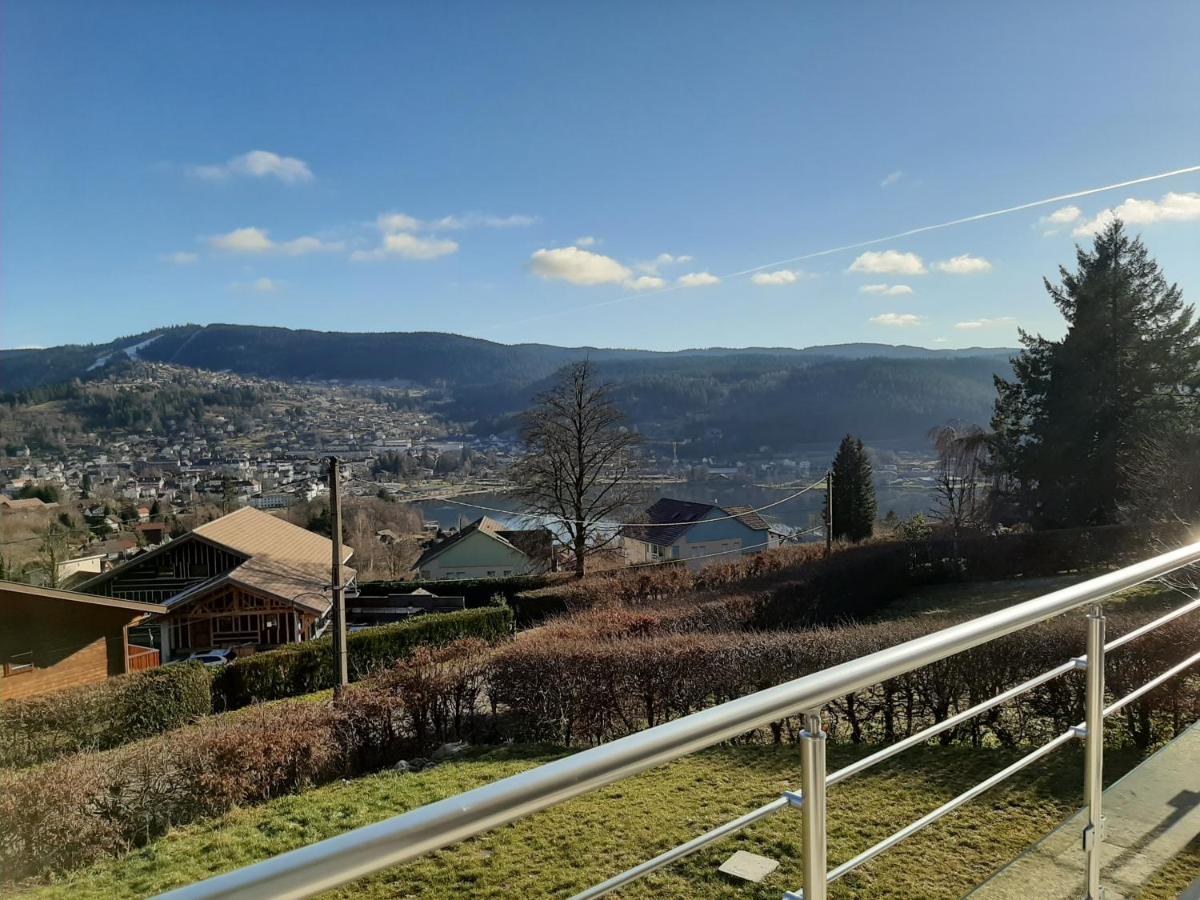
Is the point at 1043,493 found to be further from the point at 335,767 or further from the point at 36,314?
the point at 36,314

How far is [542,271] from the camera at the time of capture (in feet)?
136

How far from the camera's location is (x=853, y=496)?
35594 millimetres

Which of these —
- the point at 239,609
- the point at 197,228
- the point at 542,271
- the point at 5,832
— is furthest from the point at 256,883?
the point at 197,228

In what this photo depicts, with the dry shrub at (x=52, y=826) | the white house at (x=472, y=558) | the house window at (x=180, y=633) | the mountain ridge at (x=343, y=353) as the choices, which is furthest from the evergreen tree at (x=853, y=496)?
the dry shrub at (x=52, y=826)

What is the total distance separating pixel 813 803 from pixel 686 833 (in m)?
3.79

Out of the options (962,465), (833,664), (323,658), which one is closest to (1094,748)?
(833,664)

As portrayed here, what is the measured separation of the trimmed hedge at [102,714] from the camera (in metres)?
11.4

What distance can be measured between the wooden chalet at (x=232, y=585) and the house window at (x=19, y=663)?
4.73 m

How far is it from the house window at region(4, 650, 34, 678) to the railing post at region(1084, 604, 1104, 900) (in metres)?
18.5

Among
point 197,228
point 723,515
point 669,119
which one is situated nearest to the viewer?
point 669,119

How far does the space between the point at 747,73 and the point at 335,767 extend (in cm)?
1045

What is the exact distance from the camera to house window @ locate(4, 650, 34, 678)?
588 inches

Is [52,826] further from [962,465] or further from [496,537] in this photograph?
[496,537]

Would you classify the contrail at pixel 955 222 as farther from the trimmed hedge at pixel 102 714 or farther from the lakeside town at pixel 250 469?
the trimmed hedge at pixel 102 714
